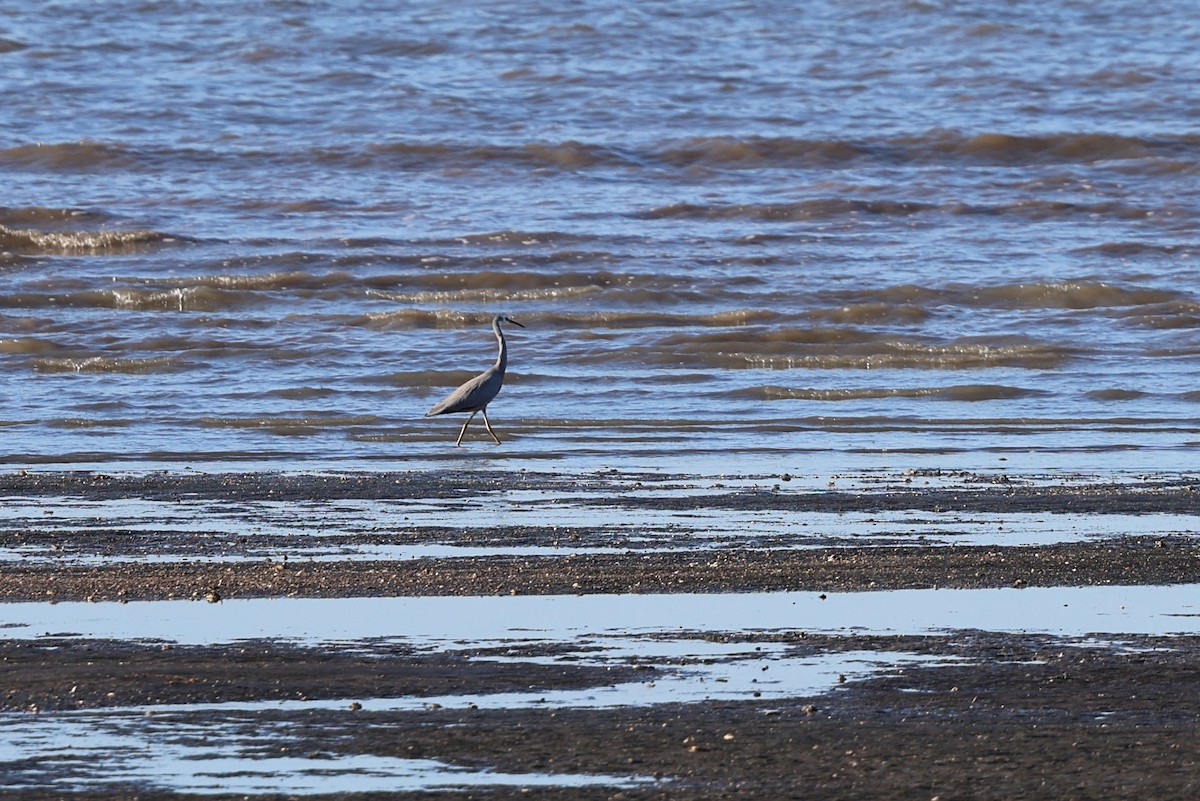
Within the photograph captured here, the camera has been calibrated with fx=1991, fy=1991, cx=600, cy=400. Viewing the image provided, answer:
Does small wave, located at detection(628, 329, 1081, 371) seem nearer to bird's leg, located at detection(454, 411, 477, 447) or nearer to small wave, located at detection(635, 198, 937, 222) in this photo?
bird's leg, located at detection(454, 411, 477, 447)

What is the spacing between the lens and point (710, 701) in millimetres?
5113

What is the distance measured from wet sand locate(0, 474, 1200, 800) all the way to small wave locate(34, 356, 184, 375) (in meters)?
7.69

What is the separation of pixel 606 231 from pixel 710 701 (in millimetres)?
16358

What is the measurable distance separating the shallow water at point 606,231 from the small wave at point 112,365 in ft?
0.17

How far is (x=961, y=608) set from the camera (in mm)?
6387

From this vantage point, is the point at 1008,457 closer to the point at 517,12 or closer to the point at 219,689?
the point at 219,689

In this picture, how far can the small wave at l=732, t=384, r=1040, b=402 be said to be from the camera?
13430mm

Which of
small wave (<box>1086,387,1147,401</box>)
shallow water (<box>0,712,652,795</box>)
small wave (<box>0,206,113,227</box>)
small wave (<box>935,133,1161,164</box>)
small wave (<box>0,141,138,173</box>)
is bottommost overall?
small wave (<box>935,133,1161,164</box>)

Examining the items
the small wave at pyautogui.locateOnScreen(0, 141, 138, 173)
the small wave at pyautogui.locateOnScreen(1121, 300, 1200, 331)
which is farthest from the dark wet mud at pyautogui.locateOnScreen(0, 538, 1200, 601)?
the small wave at pyautogui.locateOnScreen(0, 141, 138, 173)

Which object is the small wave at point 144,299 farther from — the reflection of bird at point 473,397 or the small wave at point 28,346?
the reflection of bird at point 473,397

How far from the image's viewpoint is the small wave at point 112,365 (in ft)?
48.0

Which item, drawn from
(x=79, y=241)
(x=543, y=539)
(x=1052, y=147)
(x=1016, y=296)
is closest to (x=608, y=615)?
(x=543, y=539)

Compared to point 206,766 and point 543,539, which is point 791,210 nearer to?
point 543,539

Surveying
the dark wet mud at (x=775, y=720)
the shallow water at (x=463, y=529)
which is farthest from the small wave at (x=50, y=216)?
the dark wet mud at (x=775, y=720)
